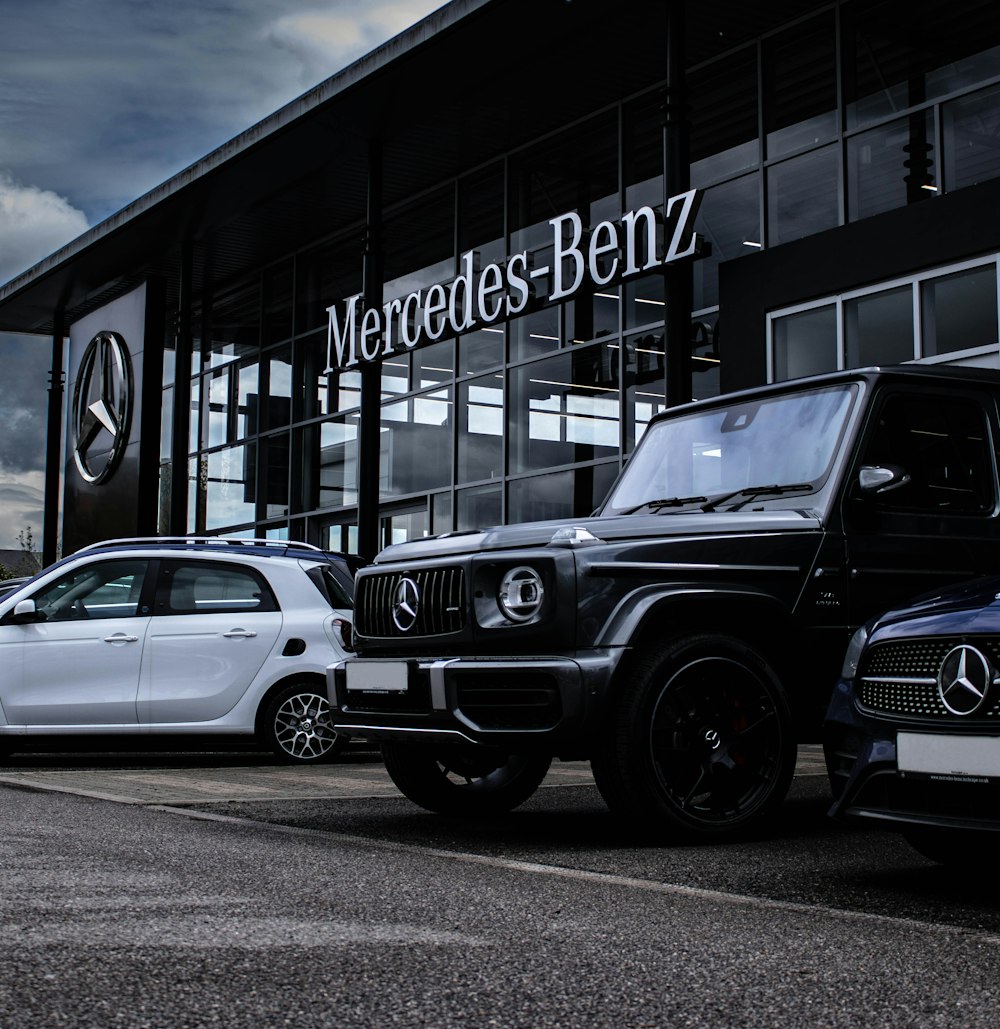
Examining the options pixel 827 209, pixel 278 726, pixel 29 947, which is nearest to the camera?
pixel 29 947

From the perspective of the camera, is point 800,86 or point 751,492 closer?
point 751,492

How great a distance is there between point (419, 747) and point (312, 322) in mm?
20464

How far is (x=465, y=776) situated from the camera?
25.4ft

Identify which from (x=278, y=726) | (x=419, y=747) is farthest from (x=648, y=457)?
(x=278, y=726)

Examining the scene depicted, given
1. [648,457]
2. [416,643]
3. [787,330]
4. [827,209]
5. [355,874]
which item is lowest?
[355,874]

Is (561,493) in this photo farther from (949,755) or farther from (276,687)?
(949,755)

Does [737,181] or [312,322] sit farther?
[312,322]

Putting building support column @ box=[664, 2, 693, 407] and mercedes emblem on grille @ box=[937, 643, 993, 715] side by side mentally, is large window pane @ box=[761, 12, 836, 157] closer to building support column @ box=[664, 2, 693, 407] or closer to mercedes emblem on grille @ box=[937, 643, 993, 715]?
building support column @ box=[664, 2, 693, 407]

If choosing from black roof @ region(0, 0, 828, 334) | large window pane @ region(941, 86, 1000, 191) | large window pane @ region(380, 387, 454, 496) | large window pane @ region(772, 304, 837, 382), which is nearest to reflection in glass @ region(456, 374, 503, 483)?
large window pane @ region(380, 387, 454, 496)

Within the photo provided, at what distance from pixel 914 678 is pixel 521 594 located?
1866 millimetres

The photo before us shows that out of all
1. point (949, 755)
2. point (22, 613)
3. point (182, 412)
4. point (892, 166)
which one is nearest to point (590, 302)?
point (892, 166)

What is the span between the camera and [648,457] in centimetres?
777

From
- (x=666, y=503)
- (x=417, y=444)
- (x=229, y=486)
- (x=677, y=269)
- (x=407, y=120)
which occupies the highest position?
(x=407, y=120)

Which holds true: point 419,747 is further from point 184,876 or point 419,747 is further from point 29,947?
point 29,947
